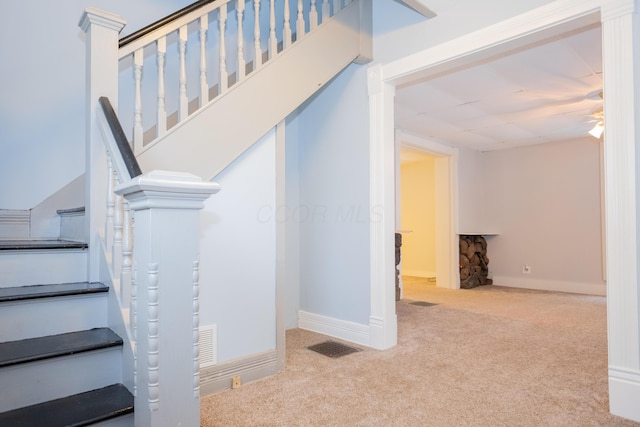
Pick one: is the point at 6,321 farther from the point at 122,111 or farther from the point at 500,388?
the point at 500,388

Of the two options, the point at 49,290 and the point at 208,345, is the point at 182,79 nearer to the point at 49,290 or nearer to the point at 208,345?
the point at 49,290

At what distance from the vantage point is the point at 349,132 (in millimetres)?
3221

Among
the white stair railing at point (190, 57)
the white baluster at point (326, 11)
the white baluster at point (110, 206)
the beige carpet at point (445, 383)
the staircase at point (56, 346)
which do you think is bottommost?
the beige carpet at point (445, 383)

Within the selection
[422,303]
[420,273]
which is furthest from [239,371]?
[420,273]

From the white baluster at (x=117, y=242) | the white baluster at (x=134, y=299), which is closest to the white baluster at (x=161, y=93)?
the white baluster at (x=117, y=242)

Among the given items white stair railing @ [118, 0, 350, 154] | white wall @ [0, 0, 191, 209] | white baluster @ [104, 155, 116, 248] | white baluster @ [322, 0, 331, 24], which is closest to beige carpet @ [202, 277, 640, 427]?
white baluster @ [104, 155, 116, 248]

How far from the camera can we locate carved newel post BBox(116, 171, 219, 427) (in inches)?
49.2

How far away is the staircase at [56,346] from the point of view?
1346 millimetres

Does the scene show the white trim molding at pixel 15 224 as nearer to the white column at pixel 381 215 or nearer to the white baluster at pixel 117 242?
the white baluster at pixel 117 242

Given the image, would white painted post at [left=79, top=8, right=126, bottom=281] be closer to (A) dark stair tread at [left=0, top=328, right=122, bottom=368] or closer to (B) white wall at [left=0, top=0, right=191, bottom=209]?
(A) dark stair tread at [left=0, top=328, right=122, bottom=368]

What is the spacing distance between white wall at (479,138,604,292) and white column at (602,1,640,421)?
4343 millimetres

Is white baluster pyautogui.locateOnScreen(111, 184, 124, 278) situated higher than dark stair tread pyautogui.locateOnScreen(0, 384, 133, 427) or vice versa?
white baluster pyautogui.locateOnScreen(111, 184, 124, 278)

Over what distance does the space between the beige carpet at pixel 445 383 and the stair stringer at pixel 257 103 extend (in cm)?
126

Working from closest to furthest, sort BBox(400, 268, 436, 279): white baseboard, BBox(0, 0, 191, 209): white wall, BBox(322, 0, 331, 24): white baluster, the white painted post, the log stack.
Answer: the white painted post < BBox(0, 0, 191, 209): white wall < BBox(322, 0, 331, 24): white baluster < the log stack < BBox(400, 268, 436, 279): white baseboard
